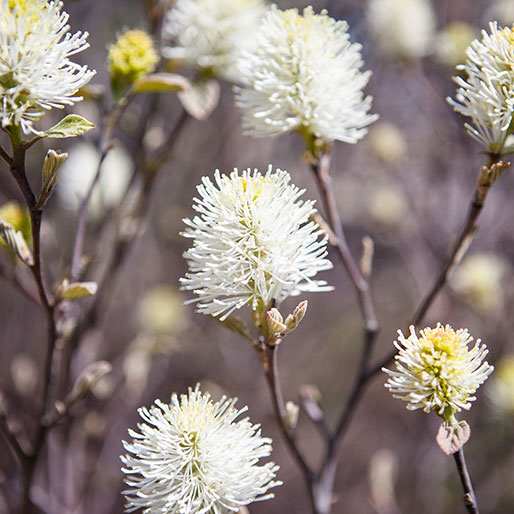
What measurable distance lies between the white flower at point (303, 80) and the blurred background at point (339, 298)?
0.31 meters

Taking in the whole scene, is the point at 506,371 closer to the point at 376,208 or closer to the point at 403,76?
the point at 376,208

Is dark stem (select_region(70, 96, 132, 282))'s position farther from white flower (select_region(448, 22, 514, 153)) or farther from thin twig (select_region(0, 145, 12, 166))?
white flower (select_region(448, 22, 514, 153))

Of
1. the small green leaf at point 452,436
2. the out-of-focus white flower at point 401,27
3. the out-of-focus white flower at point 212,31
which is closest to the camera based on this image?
the small green leaf at point 452,436

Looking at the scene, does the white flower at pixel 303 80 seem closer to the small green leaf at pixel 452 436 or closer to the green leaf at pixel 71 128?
the green leaf at pixel 71 128

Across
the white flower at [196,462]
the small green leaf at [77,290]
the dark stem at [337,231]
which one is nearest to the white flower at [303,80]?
the dark stem at [337,231]

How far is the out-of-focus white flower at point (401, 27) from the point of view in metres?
2.14

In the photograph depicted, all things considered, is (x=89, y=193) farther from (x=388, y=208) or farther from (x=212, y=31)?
(x=388, y=208)

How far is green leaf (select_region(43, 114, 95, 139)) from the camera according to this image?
878 mm

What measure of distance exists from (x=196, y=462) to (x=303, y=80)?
73cm

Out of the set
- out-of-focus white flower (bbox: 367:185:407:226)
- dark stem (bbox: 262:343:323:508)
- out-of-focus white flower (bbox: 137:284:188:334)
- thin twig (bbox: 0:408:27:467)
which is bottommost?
out-of-focus white flower (bbox: 137:284:188:334)

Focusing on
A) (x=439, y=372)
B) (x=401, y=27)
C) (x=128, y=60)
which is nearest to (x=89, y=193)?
(x=128, y=60)

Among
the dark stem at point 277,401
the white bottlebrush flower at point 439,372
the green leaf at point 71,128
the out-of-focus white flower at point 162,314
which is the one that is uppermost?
the green leaf at point 71,128

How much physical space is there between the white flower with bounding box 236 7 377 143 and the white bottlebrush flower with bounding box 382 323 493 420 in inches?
19.5

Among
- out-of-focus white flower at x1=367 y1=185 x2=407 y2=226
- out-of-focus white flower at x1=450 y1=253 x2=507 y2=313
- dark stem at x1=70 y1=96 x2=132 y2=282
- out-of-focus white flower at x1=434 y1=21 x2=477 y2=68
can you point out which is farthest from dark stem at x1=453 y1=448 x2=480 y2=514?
out-of-focus white flower at x1=367 y1=185 x2=407 y2=226
